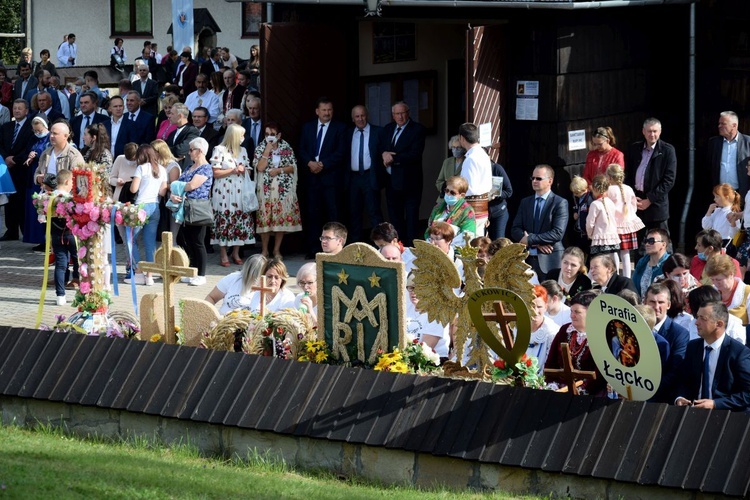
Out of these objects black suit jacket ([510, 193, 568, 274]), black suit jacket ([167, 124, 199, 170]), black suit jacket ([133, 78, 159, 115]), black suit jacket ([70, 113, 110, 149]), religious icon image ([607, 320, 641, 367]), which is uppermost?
black suit jacket ([133, 78, 159, 115])

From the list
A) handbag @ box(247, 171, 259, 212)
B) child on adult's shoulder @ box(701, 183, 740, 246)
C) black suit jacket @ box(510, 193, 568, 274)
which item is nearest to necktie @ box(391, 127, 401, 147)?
handbag @ box(247, 171, 259, 212)

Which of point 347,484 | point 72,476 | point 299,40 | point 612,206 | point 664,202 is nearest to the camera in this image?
point 72,476

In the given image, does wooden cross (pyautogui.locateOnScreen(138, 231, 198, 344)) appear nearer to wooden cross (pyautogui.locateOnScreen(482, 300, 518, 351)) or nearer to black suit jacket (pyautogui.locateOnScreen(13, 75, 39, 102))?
wooden cross (pyautogui.locateOnScreen(482, 300, 518, 351))

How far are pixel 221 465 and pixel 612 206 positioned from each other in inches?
251

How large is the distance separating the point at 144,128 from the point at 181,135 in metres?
1.26

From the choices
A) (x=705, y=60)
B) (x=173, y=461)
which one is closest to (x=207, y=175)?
(x=705, y=60)

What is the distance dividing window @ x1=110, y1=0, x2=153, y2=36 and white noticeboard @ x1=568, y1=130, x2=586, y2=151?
2522cm

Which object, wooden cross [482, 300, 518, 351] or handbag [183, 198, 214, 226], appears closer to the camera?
wooden cross [482, 300, 518, 351]

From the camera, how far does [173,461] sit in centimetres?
905

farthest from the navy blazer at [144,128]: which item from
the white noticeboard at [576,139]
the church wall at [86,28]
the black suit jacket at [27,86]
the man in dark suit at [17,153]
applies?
the church wall at [86,28]

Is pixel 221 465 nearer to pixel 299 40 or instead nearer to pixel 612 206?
pixel 612 206

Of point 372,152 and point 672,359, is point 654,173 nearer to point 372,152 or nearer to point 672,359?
point 372,152

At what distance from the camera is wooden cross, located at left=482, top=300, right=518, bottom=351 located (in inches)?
351

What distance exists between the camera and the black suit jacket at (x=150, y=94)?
23578 mm
